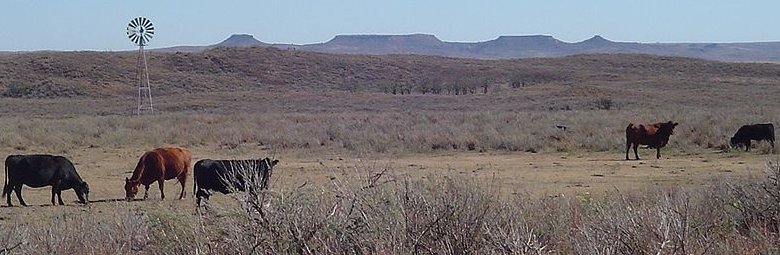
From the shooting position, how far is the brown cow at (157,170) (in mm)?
16484

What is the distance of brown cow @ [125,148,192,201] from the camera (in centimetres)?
1648

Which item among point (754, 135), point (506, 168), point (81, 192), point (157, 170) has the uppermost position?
point (157, 170)

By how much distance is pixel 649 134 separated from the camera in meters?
23.8

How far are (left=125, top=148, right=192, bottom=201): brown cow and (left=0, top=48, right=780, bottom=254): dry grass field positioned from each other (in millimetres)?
353

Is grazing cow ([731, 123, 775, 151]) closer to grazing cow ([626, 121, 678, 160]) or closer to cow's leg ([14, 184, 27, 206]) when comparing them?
grazing cow ([626, 121, 678, 160])

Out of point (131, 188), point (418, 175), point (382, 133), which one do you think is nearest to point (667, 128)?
point (418, 175)

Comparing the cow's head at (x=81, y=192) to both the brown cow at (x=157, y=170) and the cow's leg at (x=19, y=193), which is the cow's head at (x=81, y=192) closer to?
the brown cow at (x=157, y=170)

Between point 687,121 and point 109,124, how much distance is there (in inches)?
785

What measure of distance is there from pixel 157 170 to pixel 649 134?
12331 millimetres

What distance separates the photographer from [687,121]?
3284 cm

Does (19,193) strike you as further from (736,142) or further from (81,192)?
(736,142)

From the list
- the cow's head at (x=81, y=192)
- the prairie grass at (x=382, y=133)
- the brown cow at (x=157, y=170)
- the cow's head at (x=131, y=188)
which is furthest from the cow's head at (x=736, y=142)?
the cow's head at (x=81, y=192)

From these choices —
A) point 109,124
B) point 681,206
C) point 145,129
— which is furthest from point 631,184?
point 109,124

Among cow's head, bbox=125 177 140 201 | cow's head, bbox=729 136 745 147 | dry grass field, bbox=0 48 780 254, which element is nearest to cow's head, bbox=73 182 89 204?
dry grass field, bbox=0 48 780 254
